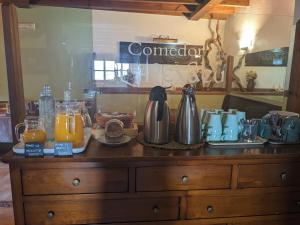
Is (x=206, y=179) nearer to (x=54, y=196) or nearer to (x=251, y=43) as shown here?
(x=54, y=196)

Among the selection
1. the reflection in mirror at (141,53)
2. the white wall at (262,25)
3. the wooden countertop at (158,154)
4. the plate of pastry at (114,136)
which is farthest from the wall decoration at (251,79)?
the plate of pastry at (114,136)

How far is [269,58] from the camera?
1912mm

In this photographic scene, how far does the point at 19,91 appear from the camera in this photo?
7.45ft

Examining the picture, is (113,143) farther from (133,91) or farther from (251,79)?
(251,79)

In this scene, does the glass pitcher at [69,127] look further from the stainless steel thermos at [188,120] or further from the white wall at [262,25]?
the white wall at [262,25]

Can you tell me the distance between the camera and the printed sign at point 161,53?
8.70 ft

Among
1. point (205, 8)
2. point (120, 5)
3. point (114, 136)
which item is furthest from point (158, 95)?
point (120, 5)

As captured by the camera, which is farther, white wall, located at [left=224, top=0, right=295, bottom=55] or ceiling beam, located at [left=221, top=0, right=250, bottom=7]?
ceiling beam, located at [left=221, top=0, right=250, bottom=7]

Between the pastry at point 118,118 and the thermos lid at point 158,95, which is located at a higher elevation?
the thermos lid at point 158,95

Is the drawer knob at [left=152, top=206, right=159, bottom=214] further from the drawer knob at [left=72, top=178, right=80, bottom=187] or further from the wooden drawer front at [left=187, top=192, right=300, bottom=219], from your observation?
the drawer knob at [left=72, top=178, right=80, bottom=187]

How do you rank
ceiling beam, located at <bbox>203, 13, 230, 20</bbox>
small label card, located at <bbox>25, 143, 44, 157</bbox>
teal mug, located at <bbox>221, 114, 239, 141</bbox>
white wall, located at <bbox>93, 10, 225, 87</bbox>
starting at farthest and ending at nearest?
white wall, located at <bbox>93, 10, 225, 87</bbox>, ceiling beam, located at <bbox>203, 13, 230, 20</bbox>, teal mug, located at <bbox>221, 114, 239, 141</bbox>, small label card, located at <bbox>25, 143, 44, 157</bbox>

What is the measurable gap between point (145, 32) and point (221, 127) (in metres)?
2.25

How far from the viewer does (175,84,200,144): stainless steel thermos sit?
3.25 ft

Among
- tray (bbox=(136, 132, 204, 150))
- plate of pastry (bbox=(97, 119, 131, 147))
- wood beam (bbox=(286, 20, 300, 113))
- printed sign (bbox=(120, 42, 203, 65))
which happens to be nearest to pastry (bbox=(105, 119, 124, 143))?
plate of pastry (bbox=(97, 119, 131, 147))
